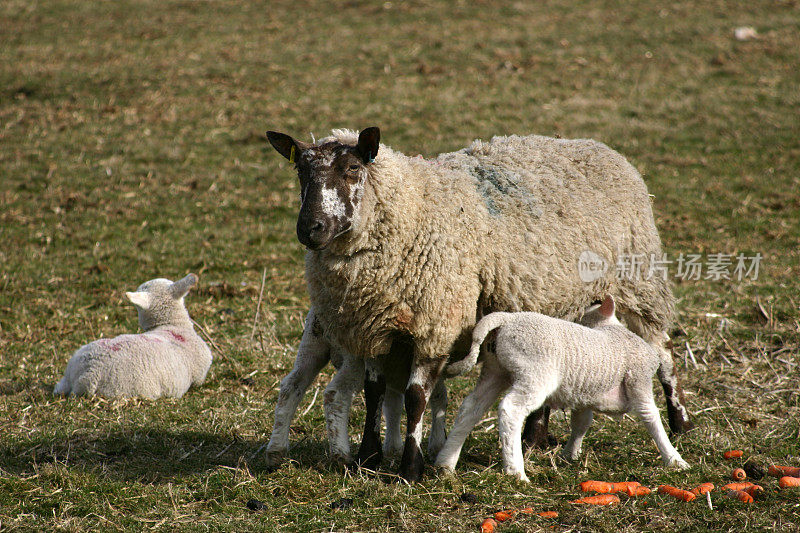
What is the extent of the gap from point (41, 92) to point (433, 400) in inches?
507

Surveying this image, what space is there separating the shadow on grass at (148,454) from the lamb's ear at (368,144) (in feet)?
6.22

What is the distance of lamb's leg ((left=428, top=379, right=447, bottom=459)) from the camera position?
5672 millimetres

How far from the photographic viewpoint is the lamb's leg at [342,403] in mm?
5258

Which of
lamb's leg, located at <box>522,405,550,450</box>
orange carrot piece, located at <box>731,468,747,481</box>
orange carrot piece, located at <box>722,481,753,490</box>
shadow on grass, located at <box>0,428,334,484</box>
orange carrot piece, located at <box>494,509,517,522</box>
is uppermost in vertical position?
orange carrot piece, located at <box>722,481,753,490</box>

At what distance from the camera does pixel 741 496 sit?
4.59 m

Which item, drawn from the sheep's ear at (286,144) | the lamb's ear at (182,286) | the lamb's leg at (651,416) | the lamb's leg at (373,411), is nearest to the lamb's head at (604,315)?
the lamb's leg at (651,416)

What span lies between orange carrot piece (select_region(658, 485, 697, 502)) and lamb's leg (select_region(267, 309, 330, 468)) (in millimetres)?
2190

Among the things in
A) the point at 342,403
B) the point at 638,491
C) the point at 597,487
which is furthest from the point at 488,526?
the point at 342,403

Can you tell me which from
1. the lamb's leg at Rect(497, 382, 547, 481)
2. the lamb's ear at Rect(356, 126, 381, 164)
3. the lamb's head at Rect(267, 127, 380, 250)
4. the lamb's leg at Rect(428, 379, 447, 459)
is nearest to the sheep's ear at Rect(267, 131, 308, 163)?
the lamb's head at Rect(267, 127, 380, 250)

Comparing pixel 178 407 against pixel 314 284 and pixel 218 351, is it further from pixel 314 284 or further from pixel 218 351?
pixel 314 284

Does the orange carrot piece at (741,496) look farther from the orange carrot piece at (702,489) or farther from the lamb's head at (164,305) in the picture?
the lamb's head at (164,305)

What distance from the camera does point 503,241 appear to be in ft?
18.0

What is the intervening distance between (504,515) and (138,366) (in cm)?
341

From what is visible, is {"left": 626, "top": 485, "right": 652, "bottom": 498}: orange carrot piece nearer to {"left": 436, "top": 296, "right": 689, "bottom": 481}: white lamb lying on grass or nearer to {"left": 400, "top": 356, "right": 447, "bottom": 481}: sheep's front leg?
{"left": 436, "top": 296, "right": 689, "bottom": 481}: white lamb lying on grass
